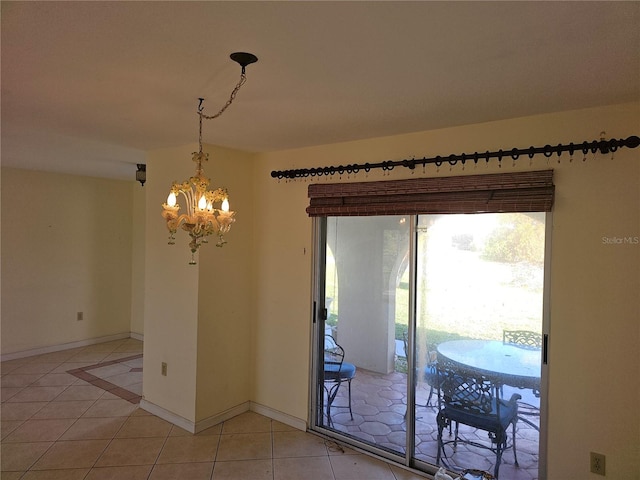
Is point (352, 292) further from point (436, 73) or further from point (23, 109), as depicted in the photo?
point (23, 109)

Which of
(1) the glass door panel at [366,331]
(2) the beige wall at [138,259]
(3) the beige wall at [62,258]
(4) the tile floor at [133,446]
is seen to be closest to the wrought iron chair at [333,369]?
(1) the glass door panel at [366,331]

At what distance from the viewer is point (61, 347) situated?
208 inches

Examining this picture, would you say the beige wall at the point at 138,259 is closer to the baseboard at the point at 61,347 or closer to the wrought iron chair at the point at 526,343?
the baseboard at the point at 61,347

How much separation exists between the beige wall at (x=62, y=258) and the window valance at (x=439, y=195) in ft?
12.6

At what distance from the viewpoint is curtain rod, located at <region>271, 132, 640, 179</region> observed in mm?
2129

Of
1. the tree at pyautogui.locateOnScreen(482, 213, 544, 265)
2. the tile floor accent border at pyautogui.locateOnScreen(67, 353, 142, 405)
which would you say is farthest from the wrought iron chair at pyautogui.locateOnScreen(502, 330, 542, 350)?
the tile floor accent border at pyautogui.locateOnScreen(67, 353, 142, 405)

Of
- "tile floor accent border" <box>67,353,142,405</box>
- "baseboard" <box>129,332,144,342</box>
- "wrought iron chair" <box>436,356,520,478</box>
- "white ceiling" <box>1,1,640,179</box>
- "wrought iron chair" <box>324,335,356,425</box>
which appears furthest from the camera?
"baseboard" <box>129,332,144,342</box>

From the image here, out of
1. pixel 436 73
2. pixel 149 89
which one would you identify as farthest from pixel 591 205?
pixel 149 89

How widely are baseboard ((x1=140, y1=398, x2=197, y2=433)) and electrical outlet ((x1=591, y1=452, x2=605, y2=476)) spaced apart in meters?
2.78

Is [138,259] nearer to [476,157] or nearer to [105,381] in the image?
[105,381]

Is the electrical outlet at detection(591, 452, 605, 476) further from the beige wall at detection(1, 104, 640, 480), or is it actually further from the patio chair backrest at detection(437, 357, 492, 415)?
the patio chair backrest at detection(437, 357, 492, 415)

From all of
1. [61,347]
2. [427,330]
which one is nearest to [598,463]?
[427,330]

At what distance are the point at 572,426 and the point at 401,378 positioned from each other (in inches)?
42.6

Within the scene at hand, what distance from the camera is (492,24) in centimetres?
138
